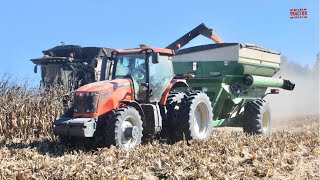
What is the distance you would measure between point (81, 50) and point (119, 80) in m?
6.81

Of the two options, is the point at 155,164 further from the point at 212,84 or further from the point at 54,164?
the point at 212,84

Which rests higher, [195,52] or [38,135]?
[195,52]

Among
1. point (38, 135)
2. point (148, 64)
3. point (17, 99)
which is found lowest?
point (38, 135)

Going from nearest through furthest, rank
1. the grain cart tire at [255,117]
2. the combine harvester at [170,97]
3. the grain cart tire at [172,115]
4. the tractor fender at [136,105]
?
the combine harvester at [170,97] → the tractor fender at [136,105] → the grain cart tire at [172,115] → the grain cart tire at [255,117]

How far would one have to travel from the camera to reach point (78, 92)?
7367mm

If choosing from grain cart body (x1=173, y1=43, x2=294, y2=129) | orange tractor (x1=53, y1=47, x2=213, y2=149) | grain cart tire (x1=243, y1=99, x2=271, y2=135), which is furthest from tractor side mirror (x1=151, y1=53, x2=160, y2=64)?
grain cart tire (x1=243, y1=99, x2=271, y2=135)

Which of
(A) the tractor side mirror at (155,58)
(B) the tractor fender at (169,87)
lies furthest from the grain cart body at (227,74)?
(A) the tractor side mirror at (155,58)

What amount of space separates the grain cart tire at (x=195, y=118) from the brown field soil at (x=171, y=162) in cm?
44

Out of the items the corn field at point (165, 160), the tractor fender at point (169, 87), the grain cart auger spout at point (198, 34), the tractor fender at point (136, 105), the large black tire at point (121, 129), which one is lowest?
the corn field at point (165, 160)

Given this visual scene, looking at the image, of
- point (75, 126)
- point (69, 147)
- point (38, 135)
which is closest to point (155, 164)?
point (75, 126)

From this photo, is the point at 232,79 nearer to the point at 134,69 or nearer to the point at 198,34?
the point at 198,34

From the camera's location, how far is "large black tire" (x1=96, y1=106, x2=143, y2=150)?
686 centimetres

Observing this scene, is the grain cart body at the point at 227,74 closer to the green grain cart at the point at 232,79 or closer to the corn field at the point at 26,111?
the green grain cart at the point at 232,79

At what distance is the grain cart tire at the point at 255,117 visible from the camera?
10398mm
